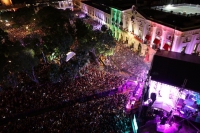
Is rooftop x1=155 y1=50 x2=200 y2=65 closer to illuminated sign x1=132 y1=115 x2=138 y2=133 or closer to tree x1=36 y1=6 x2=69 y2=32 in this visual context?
illuminated sign x1=132 y1=115 x2=138 y2=133

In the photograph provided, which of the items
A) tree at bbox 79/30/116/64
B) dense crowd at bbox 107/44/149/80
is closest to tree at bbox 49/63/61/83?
tree at bbox 79/30/116/64

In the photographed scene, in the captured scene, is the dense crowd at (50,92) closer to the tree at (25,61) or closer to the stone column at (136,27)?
the tree at (25,61)

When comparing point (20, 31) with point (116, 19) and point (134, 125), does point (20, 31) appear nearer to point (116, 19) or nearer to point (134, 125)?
point (116, 19)

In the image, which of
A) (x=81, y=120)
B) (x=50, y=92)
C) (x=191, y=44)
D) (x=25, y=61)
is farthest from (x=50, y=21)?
(x=191, y=44)

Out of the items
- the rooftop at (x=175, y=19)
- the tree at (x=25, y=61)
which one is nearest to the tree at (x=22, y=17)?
the tree at (x=25, y=61)

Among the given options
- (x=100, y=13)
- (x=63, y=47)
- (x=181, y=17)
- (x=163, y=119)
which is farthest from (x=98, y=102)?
(x=100, y=13)
